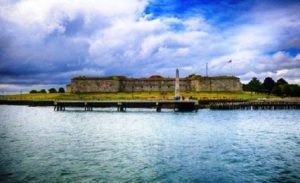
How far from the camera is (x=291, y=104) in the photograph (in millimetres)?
98625

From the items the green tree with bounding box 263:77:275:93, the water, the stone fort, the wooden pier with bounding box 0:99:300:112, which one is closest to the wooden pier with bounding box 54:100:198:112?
the wooden pier with bounding box 0:99:300:112

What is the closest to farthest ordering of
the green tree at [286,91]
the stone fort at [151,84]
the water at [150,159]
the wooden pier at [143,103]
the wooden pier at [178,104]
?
1. the water at [150,159]
2. the wooden pier at [143,103]
3. the wooden pier at [178,104]
4. the green tree at [286,91]
5. the stone fort at [151,84]

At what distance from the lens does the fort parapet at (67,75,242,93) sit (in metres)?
166

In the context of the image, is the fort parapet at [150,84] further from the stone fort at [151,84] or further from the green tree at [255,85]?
the green tree at [255,85]

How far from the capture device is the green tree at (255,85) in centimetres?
16996

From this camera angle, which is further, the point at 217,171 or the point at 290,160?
the point at 290,160

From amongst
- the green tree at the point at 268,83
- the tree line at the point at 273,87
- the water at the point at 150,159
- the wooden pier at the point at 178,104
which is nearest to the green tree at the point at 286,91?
the tree line at the point at 273,87

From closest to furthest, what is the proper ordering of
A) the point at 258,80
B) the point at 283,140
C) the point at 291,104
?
the point at 283,140, the point at 291,104, the point at 258,80

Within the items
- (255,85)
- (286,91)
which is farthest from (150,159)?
(255,85)

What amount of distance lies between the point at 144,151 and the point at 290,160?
A: 363 inches

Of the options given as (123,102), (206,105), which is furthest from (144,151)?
(206,105)

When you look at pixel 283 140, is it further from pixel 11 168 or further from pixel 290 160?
pixel 11 168

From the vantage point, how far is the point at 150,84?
171875mm

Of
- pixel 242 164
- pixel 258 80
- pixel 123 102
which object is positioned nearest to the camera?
pixel 242 164
